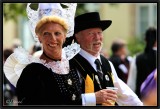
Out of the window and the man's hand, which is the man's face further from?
the window

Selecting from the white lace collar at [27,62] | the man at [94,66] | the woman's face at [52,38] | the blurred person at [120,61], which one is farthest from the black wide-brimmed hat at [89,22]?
the blurred person at [120,61]

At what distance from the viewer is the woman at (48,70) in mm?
5535

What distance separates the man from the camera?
587 centimetres

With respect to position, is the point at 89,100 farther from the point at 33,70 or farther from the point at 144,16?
the point at 144,16

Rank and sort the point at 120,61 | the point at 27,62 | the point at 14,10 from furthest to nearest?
the point at 14,10 < the point at 120,61 < the point at 27,62

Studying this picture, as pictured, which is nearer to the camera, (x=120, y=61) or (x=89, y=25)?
(x=89, y=25)

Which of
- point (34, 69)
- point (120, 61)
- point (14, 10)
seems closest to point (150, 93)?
point (34, 69)

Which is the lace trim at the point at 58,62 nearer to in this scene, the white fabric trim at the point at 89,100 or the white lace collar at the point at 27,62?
the white lace collar at the point at 27,62

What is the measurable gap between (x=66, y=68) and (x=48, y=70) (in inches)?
9.6

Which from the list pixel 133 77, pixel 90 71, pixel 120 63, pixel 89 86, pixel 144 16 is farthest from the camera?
pixel 144 16

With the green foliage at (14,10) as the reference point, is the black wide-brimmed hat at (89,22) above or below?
below

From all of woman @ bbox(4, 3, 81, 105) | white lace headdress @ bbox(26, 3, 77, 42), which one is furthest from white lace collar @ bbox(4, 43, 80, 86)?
white lace headdress @ bbox(26, 3, 77, 42)

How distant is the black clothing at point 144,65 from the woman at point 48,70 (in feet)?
9.96

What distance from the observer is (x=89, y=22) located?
6.14 meters
